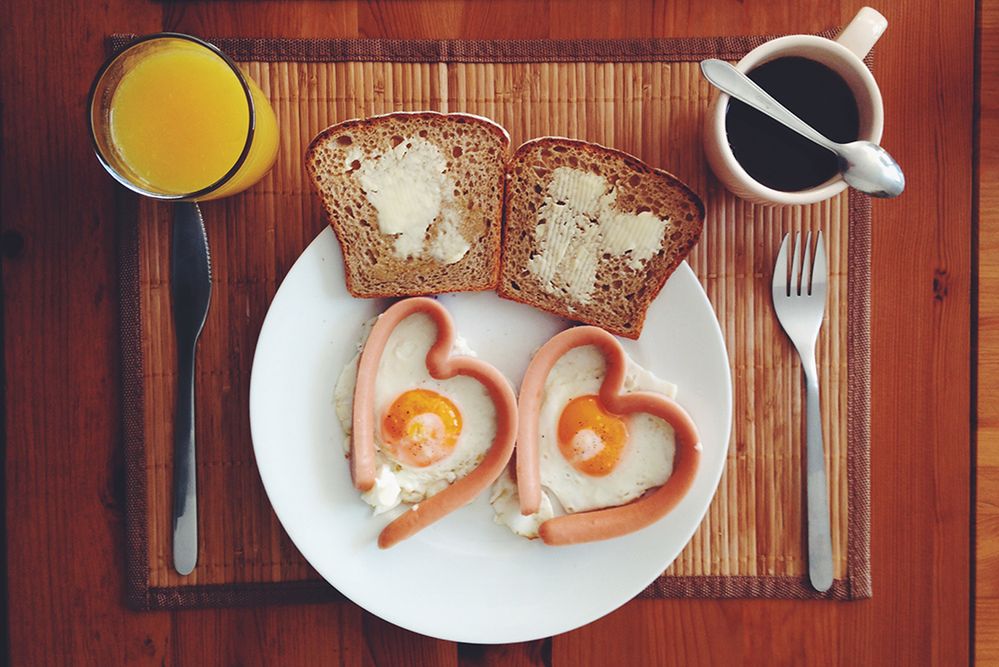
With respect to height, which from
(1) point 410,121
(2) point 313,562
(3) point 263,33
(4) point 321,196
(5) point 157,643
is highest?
(3) point 263,33

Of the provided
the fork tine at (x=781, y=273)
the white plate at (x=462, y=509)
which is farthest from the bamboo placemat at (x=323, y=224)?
the white plate at (x=462, y=509)

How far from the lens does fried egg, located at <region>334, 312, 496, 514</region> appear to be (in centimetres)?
120

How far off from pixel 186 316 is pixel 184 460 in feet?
0.86

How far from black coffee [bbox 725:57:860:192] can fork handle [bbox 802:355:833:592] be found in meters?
0.36

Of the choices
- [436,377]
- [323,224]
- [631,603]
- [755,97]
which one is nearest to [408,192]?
[323,224]

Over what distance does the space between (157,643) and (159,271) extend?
0.70 meters

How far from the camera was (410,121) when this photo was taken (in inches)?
47.4

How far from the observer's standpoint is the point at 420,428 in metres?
1.19

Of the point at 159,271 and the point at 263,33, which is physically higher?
the point at 263,33

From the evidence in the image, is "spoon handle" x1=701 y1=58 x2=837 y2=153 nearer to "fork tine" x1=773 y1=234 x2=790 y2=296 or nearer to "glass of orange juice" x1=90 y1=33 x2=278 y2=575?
"fork tine" x1=773 y1=234 x2=790 y2=296

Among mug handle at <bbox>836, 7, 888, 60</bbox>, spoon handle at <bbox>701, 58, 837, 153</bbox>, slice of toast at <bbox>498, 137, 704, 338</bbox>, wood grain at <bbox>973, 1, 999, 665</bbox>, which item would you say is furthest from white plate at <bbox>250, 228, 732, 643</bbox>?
wood grain at <bbox>973, 1, 999, 665</bbox>

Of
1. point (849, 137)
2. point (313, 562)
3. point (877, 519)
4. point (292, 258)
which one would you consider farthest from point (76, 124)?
point (877, 519)

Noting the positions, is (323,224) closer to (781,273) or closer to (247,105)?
(247,105)

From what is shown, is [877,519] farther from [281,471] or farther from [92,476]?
[92,476]
